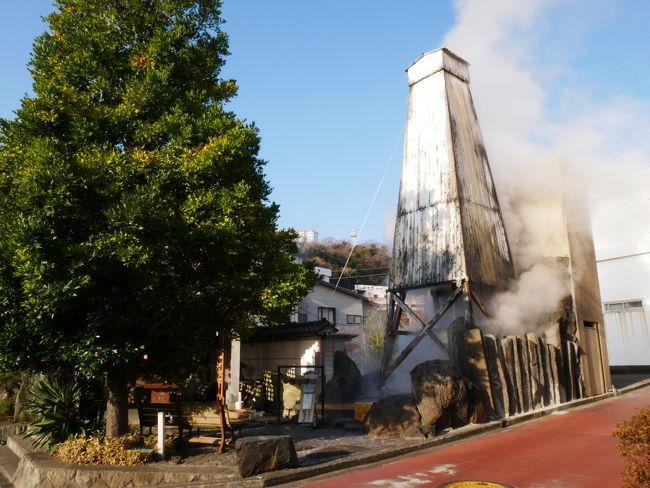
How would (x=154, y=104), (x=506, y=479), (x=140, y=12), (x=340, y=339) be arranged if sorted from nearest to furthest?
(x=506, y=479) < (x=154, y=104) < (x=140, y=12) < (x=340, y=339)

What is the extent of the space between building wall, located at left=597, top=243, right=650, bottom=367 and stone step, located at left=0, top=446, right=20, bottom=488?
26074 millimetres

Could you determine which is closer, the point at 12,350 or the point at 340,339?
the point at 12,350

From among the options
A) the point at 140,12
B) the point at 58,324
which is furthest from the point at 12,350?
the point at 140,12

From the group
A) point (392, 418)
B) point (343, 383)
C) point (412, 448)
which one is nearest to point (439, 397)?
point (392, 418)

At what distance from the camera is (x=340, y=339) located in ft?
63.3

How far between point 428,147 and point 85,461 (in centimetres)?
1377

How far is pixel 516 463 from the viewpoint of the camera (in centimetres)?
856

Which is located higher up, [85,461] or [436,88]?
[436,88]

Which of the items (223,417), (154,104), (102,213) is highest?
(154,104)

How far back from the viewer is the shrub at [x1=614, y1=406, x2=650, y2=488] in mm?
4938

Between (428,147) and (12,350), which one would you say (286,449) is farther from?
(428,147)

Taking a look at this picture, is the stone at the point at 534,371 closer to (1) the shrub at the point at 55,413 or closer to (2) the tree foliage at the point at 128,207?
(2) the tree foliage at the point at 128,207

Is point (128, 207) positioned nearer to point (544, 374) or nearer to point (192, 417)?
point (192, 417)

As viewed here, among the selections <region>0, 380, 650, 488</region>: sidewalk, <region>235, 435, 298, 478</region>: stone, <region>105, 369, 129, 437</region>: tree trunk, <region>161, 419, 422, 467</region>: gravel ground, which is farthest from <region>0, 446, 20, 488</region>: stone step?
<region>235, 435, 298, 478</region>: stone
